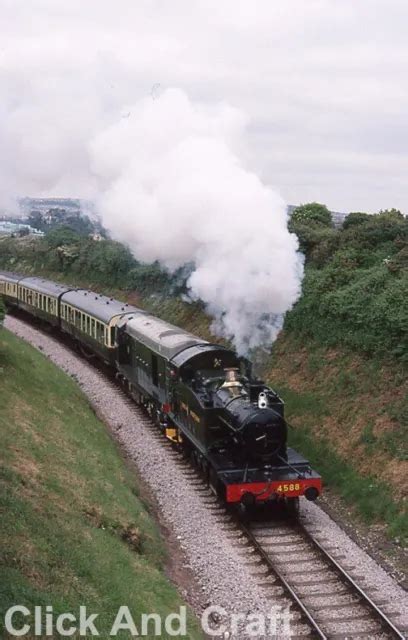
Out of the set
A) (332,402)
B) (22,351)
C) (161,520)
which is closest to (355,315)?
(332,402)

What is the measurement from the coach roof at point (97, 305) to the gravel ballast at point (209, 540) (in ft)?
21.1

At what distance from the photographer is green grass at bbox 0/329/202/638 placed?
33.9 feet

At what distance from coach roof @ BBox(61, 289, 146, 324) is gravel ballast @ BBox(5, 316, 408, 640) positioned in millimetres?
6441

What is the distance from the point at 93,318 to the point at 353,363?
1308cm

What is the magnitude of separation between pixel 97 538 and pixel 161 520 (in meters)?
3.36

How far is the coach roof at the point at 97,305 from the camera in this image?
1165 inches

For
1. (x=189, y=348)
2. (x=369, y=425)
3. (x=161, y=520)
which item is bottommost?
(x=161, y=520)

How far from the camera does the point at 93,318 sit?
30688 millimetres

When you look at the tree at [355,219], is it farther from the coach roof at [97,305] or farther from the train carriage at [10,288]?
the train carriage at [10,288]

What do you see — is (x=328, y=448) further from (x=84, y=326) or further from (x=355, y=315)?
(x=84, y=326)

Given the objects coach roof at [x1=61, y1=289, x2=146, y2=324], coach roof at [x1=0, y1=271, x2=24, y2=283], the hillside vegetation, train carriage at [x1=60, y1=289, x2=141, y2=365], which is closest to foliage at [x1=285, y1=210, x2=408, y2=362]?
the hillside vegetation

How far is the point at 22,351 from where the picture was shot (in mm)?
26719

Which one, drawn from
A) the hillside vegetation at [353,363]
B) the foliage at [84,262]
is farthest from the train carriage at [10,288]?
the hillside vegetation at [353,363]

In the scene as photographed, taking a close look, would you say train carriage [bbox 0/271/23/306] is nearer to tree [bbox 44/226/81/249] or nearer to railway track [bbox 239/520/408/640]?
tree [bbox 44/226/81/249]
